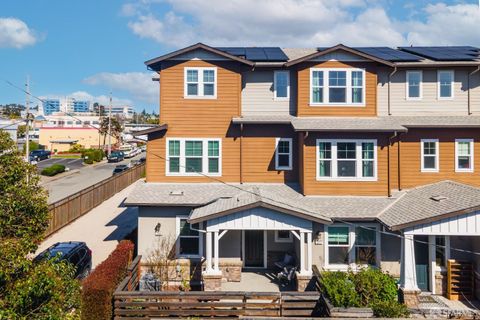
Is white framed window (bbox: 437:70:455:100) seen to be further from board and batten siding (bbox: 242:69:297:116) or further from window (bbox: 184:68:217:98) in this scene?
window (bbox: 184:68:217:98)

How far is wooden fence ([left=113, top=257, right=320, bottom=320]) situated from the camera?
12.3 metres

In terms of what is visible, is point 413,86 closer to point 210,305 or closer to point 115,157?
point 210,305

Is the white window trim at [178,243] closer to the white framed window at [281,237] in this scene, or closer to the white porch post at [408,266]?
the white framed window at [281,237]

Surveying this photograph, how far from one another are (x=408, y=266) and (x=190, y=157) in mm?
10182

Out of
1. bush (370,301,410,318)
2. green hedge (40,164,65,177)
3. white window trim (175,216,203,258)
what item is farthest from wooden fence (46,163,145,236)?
bush (370,301,410,318)

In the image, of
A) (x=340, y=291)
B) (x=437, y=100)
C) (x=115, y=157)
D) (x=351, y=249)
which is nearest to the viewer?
(x=340, y=291)

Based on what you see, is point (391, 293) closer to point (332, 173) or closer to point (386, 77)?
point (332, 173)

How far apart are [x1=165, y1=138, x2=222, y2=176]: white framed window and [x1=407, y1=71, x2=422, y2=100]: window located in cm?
930

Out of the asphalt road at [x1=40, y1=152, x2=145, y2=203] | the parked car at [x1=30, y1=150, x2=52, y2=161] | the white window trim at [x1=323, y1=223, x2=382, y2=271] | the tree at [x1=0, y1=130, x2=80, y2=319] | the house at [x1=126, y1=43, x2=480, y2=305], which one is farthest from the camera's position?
the parked car at [x1=30, y1=150, x2=52, y2=161]

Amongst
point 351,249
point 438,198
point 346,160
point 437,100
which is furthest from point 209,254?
point 437,100

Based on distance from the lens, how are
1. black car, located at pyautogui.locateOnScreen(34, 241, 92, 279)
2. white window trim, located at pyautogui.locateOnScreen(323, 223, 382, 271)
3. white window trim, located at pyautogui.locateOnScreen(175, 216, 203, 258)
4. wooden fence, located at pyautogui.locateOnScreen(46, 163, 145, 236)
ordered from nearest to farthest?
black car, located at pyautogui.locateOnScreen(34, 241, 92, 279) < white window trim, located at pyautogui.locateOnScreen(323, 223, 382, 271) < white window trim, located at pyautogui.locateOnScreen(175, 216, 203, 258) < wooden fence, located at pyautogui.locateOnScreen(46, 163, 145, 236)

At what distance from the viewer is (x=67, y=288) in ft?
24.6

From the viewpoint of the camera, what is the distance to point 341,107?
18266 mm

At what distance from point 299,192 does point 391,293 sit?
235 inches
